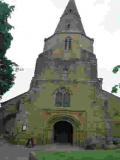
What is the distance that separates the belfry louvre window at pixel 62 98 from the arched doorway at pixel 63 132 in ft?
7.94

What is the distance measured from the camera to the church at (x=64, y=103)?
34.2 meters

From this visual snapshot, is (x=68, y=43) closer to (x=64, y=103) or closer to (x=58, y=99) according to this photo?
(x=58, y=99)

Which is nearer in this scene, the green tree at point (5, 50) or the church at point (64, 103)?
the green tree at point (5, 50)

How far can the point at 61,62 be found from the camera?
1521 inches

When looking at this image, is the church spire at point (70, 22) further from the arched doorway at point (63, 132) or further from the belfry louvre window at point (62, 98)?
the arched doorway at point (63, 132)

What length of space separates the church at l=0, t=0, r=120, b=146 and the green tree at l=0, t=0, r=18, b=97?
1270cm

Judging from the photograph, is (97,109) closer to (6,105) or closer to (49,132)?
(49,132)

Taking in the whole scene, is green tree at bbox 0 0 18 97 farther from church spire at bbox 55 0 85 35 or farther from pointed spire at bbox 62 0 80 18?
pointed spire at bbox 62 0 80 18

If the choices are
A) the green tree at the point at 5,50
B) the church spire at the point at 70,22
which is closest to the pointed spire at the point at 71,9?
the church spire at the point at 70,22

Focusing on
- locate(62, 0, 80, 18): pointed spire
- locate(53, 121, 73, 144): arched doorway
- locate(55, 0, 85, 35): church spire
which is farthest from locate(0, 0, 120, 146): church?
locate(62, 0, 80, 18): pointed spire

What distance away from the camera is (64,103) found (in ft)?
118

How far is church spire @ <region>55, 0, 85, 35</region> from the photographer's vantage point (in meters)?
42.4

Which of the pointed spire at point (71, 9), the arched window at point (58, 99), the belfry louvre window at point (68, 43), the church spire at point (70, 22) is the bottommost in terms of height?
the arched window at point (58, 99)

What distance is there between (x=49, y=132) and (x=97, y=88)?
787 cm
